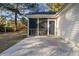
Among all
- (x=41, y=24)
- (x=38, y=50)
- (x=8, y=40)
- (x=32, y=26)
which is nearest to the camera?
(x=38, y=50)

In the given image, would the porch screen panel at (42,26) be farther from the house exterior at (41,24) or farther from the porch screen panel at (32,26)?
the porch screen panel at (32,26)

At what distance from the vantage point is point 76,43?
1016cm

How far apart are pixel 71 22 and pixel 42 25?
24.5 ft

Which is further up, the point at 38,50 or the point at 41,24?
the point at 41,24

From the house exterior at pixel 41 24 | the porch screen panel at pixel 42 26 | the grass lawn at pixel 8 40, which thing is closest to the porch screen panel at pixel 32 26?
the house exterior at pixel 41 24

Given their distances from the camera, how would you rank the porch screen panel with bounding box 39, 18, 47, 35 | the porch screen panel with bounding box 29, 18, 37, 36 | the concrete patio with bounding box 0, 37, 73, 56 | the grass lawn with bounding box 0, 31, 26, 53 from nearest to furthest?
the concrete patio with bounding box 0, 37, 73, 56, the grass lawn with bounding box 0, 31, 26, 53, the porch screen panel with bounding box 29, 18, 37, 36, the porch screen panel with bounding box 39, 18, 47, 35

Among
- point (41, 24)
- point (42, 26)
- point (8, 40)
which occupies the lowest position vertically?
point (8, 40)

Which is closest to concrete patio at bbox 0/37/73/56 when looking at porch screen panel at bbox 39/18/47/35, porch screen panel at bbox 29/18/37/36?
porch screen panel at bbox 29/18/37/36

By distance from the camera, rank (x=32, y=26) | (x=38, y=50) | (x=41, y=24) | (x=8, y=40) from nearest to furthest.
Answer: (x=38, y=50) < (x=8, y=40) < (x=32, y=26) < (x=41, y=24)


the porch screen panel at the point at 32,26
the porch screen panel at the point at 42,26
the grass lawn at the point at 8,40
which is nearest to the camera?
the grass lawn at the point at 8,40

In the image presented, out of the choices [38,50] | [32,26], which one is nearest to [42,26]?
[32,26]

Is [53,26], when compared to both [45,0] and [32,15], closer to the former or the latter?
[32,15]

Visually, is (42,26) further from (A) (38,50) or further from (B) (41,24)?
(A) (38,50)

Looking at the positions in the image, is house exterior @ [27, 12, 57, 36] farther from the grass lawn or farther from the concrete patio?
the concrete patio
